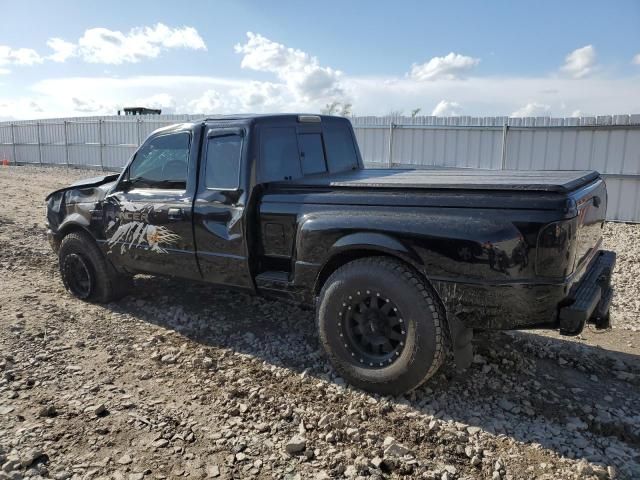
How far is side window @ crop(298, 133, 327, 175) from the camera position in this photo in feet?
15.2

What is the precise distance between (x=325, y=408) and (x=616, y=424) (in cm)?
182

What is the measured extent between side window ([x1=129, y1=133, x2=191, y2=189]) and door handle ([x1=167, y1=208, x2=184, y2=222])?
22cm

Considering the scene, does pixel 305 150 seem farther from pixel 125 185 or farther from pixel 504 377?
pixel 504 377

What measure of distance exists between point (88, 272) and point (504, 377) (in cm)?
410

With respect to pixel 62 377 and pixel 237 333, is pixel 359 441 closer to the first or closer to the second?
pixel 237 333

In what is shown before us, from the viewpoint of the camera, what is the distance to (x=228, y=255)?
423 centimetres

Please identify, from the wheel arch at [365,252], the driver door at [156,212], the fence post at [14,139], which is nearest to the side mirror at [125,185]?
the driver door at [156,212]

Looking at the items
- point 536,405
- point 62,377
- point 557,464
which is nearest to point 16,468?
point 62,377

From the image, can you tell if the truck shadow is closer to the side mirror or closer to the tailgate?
the tailgate

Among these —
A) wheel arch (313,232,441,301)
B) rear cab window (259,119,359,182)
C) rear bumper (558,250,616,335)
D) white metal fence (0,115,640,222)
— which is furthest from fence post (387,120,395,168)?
wheel arch (313,232,441,301)

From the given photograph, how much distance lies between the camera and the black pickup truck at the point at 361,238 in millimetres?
3025

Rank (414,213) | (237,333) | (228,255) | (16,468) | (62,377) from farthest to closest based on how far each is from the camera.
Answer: (237,333)
(228,255)
(62,377)
(414,213)
(16,468)

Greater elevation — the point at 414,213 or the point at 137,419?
the point at 414,213

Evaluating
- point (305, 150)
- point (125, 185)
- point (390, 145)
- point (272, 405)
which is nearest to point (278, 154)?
point (305, 150)
